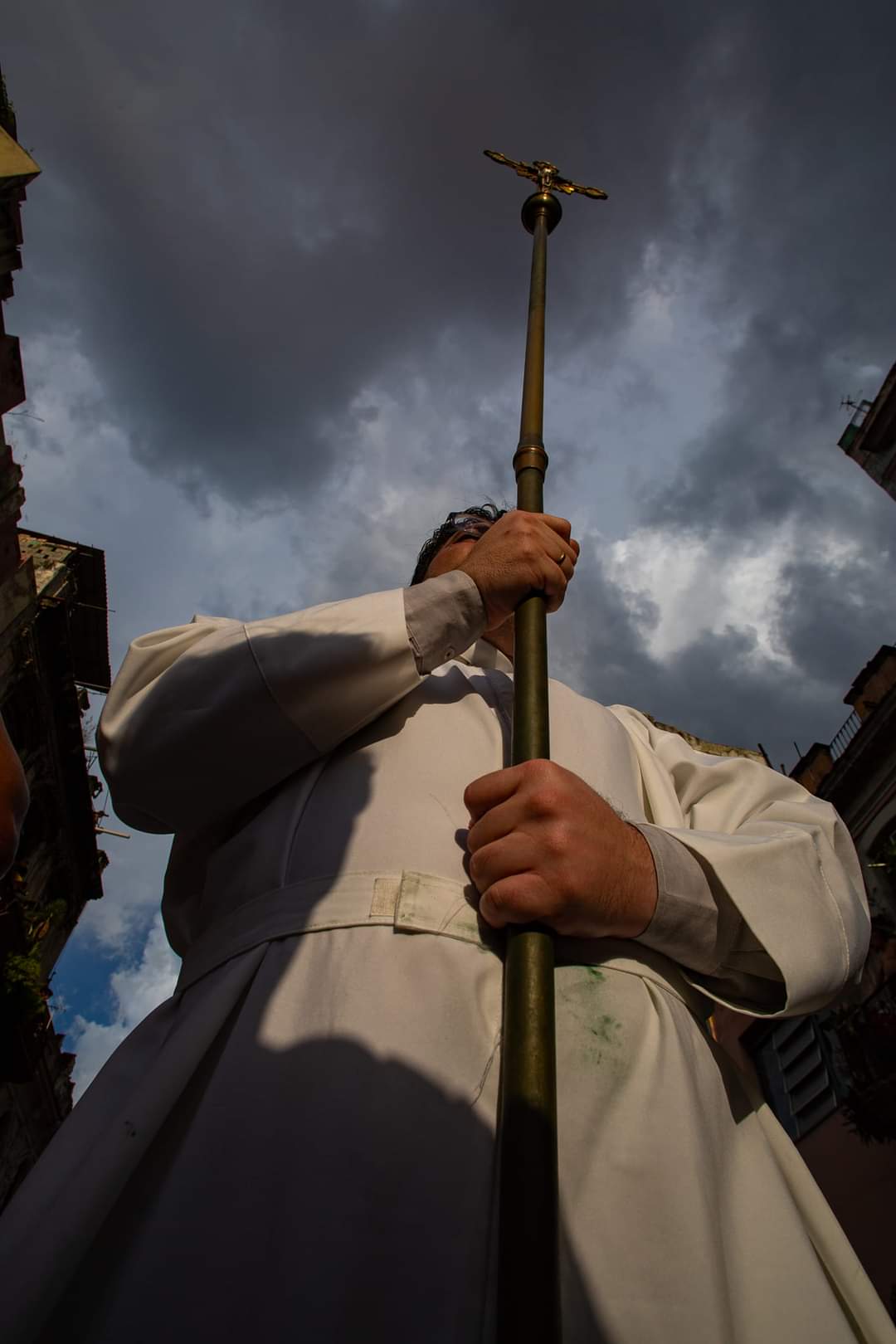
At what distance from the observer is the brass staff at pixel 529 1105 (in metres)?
0.96

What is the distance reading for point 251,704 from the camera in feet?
5.82

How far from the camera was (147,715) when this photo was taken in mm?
1814

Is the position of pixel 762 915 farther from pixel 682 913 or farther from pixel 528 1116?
pixel 528 1116

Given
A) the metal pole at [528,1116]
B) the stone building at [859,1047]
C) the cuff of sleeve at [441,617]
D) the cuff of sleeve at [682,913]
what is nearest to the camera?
the metal pole at [528,1116]

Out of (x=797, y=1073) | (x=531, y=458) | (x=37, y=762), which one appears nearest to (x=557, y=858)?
(x=531, y=458)

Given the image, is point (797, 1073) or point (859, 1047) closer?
point (859, 1047)

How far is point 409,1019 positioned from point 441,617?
0.97m

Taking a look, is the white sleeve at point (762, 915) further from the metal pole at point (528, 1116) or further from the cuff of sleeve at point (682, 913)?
the metal pole at point (528, 1116)

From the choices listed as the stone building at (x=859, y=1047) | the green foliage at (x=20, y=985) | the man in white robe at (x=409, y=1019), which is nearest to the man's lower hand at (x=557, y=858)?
the man in white robe at (x=409, y=1019)

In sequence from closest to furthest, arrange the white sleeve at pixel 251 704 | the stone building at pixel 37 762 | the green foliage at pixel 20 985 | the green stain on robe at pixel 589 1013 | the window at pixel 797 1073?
1. the green stain on robe at pixel 589 1013
2. the white sleeve at pixel 251 704
3. the window at pixel 797 1073
4. the green foliage at pixel 20 985
5. the stone building at pixel 37 762

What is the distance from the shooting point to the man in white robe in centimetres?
110

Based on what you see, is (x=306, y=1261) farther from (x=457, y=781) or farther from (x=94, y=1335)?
(x=457, y=781)

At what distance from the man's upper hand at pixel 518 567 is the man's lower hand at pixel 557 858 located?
0.56 metres

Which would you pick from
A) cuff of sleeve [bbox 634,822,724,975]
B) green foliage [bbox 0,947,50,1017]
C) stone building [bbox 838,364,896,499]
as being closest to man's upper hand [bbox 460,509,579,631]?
cuff of sleeve [bbox 634,822,724,975]
